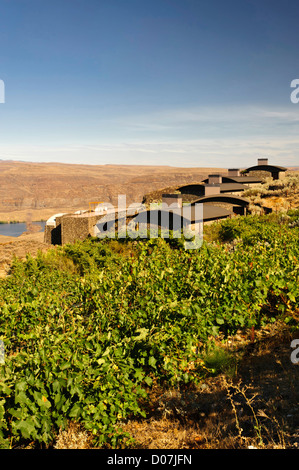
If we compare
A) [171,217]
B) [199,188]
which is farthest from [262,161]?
[171,217]

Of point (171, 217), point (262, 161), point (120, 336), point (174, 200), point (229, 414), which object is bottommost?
point (229, 414)

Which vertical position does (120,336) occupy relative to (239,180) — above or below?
below

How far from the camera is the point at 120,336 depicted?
16.5 feet

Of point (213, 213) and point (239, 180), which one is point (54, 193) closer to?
point (239, 180)

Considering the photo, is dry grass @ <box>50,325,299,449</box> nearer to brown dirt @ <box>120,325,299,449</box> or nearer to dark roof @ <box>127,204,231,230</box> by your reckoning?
brown dirt @ <box>120,325,299,449</box>

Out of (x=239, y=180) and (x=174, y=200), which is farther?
(x=239, y=180)

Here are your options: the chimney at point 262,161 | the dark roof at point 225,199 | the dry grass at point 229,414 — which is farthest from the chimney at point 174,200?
the chimney at point 262,161

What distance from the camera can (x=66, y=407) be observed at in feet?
11.7

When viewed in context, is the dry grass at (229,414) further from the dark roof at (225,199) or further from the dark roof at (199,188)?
the dark roof at (199,188)

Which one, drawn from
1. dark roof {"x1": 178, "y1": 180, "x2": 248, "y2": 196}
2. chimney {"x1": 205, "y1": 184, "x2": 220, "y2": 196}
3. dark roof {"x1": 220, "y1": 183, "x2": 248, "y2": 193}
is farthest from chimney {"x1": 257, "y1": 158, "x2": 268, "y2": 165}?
chimney {"x1": 205, "y1": 184, "x2": 220, "y2": 196}

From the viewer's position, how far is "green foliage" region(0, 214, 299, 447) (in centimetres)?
361

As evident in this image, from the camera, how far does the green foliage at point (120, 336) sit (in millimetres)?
3609

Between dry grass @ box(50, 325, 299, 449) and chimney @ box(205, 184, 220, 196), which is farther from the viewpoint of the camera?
chimney @ box(205, 184, 220, 196)
